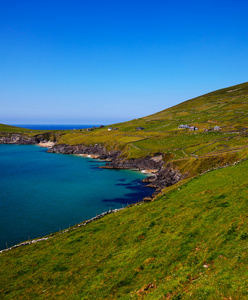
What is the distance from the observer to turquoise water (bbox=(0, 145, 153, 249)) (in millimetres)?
60531

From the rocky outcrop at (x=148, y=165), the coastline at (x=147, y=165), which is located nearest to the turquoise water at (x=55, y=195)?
the coastline at (x=147, y=165)

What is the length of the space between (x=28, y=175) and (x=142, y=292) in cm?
11673

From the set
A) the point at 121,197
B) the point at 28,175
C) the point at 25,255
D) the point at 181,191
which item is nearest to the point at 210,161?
the point at 121,197

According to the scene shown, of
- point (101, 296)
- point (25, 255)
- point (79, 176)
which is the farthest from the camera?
point (79, 176)

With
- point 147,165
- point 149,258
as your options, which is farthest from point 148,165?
point 149,258

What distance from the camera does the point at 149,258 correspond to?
25.9m

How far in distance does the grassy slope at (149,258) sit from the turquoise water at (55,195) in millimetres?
19230

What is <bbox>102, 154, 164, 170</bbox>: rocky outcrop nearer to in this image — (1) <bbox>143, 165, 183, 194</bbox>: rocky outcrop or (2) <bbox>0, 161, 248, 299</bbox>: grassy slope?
(1) <bbox>143, 165, 183, 194</bbox>: rocky outcrop

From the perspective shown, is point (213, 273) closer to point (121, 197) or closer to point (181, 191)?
point (181, 191)

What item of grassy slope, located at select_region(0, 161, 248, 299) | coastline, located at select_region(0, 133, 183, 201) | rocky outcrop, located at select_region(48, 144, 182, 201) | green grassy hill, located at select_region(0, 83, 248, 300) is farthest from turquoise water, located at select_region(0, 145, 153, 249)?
grassy slope, located at select_region(0, 161, 248, 299)

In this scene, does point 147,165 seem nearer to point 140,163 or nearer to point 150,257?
point 140,163

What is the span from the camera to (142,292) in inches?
806

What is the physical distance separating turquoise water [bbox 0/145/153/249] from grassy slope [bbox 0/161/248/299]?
63.1 feet

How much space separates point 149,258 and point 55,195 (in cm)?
6950
